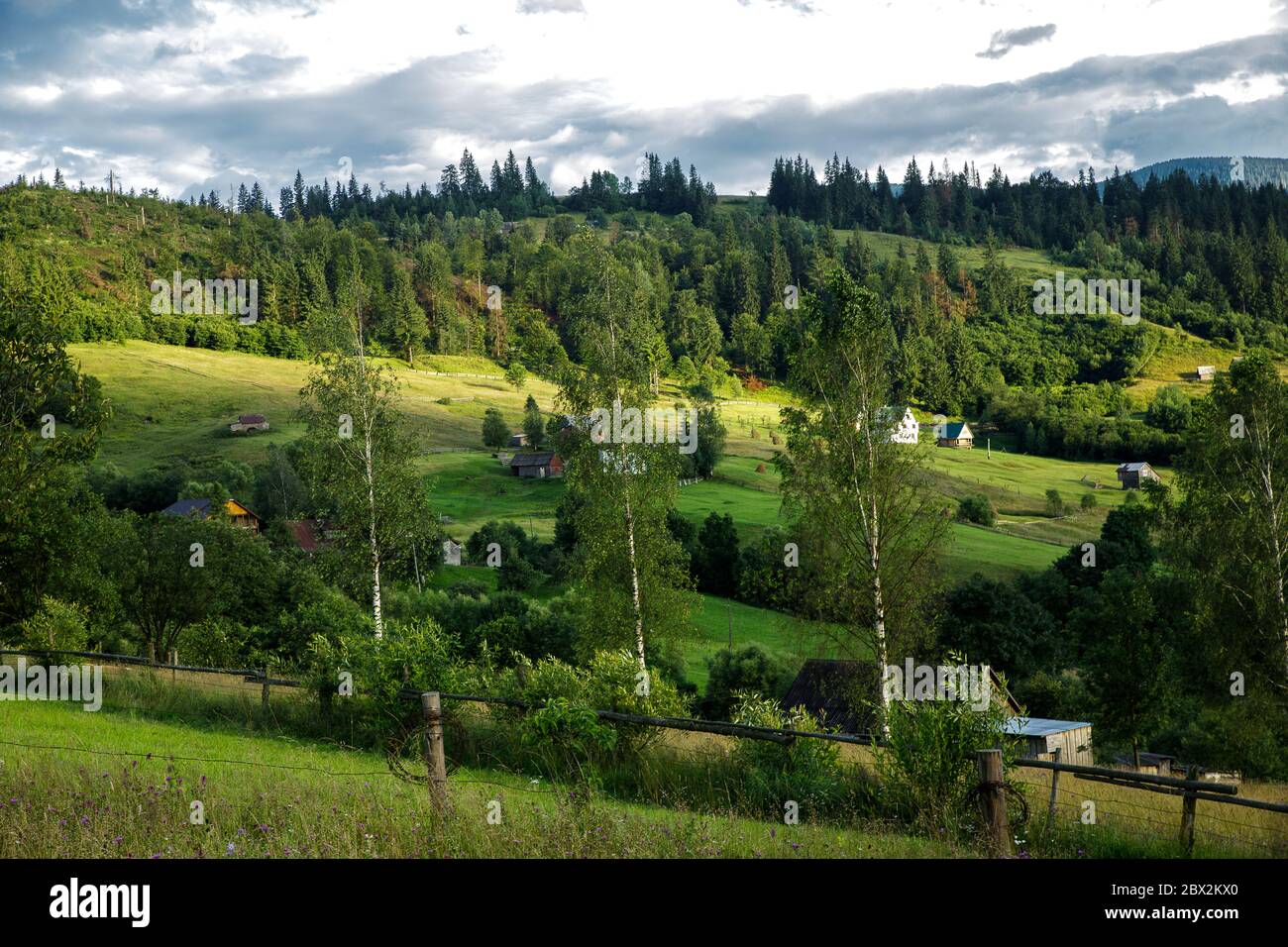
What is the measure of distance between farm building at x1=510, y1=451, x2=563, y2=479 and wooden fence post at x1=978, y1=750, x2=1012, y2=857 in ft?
325

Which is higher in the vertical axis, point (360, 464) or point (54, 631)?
point (360, 464)

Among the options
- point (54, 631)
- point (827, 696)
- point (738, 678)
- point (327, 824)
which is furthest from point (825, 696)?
point (327, 824)

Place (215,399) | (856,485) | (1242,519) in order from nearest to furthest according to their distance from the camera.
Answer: (856,485) < (1242,519) < (215,399)

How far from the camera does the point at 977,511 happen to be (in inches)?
3642

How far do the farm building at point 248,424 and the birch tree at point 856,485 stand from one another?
9855cm

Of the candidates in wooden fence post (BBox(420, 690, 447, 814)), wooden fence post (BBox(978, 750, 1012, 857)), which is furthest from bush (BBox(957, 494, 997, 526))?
wooden fence post (BBox(420, 690, 447, 814))

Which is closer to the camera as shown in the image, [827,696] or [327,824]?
[327,824]

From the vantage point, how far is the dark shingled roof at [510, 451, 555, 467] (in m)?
110

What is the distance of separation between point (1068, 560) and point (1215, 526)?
1649 inches

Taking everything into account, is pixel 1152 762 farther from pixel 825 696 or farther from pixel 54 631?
pixel 54 631

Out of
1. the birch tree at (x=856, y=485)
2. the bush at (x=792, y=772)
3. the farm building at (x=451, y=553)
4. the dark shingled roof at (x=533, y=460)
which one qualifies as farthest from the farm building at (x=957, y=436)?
the bush at (x=792, y=772)

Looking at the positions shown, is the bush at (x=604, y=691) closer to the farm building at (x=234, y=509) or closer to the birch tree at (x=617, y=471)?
the birch tree at (x=617, y=471)

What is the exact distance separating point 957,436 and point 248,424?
102163mm
